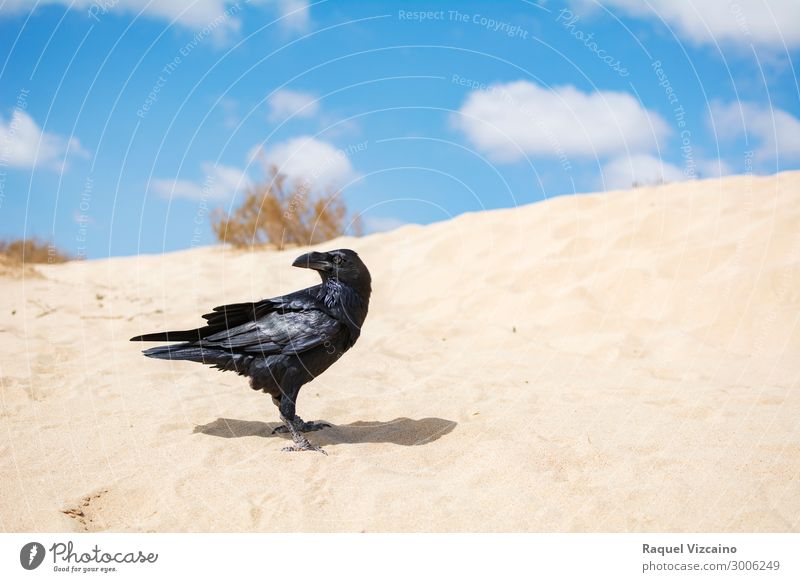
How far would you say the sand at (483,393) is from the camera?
3.75 meters

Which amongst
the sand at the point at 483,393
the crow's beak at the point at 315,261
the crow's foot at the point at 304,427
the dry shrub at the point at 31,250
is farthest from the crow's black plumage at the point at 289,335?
the dry shrub at the point at 31,250

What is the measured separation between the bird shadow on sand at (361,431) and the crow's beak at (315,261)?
122cm

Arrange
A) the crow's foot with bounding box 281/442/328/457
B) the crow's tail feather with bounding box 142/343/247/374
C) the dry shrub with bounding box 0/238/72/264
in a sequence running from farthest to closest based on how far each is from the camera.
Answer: the dry shrub with bounding box 0/238/72/264
the crow's tail feather with bounding box 142/343/247/374
the crow's foot with bounding box 281/442/328/457

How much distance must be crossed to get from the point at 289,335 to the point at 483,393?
2150mm

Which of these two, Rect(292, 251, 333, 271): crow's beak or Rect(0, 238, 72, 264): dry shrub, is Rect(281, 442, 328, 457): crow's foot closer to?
Rect(292, 251, 333, 271): crow's beak

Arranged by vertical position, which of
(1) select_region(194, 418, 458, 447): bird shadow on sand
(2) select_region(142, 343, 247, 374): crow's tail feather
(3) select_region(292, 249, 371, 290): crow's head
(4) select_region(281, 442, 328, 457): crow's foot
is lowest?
(4) select_region(281, 442, 328, 457): crow's foot

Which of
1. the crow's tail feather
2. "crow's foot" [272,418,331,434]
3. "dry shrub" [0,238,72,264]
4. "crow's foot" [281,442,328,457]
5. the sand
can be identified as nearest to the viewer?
the sand

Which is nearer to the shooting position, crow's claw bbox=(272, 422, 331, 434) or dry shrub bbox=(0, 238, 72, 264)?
crow's claw bbox=(272, 422, 331, 434)

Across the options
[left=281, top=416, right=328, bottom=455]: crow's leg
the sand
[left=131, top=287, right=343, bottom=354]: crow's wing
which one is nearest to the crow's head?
[left=131, top=287, right=343, bottom=354]: crow's wing

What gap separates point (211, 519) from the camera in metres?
3.63

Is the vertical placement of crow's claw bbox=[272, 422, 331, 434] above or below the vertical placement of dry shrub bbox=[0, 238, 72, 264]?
below

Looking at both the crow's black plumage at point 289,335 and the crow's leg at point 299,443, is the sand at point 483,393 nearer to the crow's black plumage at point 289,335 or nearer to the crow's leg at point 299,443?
the crow's leg at point 299,443

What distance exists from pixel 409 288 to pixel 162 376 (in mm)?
5068

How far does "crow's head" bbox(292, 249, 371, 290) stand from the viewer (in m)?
4.68
